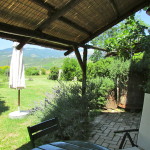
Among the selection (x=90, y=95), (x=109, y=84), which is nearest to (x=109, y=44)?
(x=109, y=84)

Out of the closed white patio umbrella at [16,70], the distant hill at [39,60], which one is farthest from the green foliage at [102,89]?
the closed white patio umbrella at [16,70]

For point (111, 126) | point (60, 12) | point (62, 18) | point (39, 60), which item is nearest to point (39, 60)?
point (39, 60)

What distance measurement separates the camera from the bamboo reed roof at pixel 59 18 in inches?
94.1

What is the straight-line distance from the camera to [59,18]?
3082mm

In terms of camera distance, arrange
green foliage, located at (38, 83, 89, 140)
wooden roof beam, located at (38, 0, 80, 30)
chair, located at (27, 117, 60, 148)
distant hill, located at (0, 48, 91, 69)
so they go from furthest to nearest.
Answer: distant hill, located at (0, 48, 91, 69)
green foliage, located at (38, 83, 89, 140)
wooden roof beam, located at (38, 0, 80, 30)
chair, located at (27, 117, 60, 148)

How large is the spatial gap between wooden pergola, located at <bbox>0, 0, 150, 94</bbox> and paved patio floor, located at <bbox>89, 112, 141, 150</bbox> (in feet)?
3.60

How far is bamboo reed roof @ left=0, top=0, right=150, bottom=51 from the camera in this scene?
2391 millimetres

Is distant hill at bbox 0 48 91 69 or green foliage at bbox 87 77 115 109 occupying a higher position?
distant hill at bbox 0 48 91 69

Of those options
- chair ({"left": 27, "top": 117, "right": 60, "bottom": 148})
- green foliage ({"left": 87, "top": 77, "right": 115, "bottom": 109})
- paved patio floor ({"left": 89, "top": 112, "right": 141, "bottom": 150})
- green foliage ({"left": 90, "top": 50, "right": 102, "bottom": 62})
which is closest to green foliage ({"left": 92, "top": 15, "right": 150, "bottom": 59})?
green foliage ({"left": 87, "top": 77, "right": 115, "bottom": 109})

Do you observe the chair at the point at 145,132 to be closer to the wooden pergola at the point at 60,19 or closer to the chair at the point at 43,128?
the chair at the point at 43,128

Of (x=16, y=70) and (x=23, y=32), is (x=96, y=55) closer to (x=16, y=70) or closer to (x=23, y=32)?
(x=16, y=70)

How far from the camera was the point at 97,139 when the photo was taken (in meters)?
3.39

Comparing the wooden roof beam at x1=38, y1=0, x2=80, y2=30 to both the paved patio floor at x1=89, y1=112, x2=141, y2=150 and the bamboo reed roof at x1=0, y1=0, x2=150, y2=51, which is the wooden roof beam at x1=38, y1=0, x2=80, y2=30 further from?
the paved patio floor at x1=89, y1=112, x2=141, y2=150

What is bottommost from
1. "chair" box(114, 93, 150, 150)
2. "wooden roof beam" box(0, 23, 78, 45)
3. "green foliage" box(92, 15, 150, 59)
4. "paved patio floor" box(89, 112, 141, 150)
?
"paved patio floor" box(89, 112, 141, 150)
